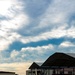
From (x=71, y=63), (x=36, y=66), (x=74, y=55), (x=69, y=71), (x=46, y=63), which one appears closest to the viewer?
(x=74, y=55)

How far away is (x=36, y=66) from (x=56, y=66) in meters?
7.00

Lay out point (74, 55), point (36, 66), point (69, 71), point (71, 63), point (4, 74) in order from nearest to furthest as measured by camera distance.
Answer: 1. point (74, 55)
2. point (4, 74)
3. point (71, 63)
4. point (36, 66)
5. point (69, 71)

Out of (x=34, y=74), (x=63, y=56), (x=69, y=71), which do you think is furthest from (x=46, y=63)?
(x=34, y=74)

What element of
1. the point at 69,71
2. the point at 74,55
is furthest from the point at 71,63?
the point at 69,71

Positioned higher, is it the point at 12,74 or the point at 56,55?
the point at 56,55

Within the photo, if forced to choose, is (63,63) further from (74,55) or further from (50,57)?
(74,55)

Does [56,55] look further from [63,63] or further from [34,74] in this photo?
[34,74]

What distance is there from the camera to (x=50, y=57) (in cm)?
3603

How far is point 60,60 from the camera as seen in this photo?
37.0m

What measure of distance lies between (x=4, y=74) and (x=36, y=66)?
13.9 metres

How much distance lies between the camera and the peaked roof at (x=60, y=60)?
31766mm

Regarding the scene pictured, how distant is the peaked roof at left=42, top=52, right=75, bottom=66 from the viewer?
31766 millimetres

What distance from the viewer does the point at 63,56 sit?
32.3 metres

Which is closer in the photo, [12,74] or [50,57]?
[12,74]
